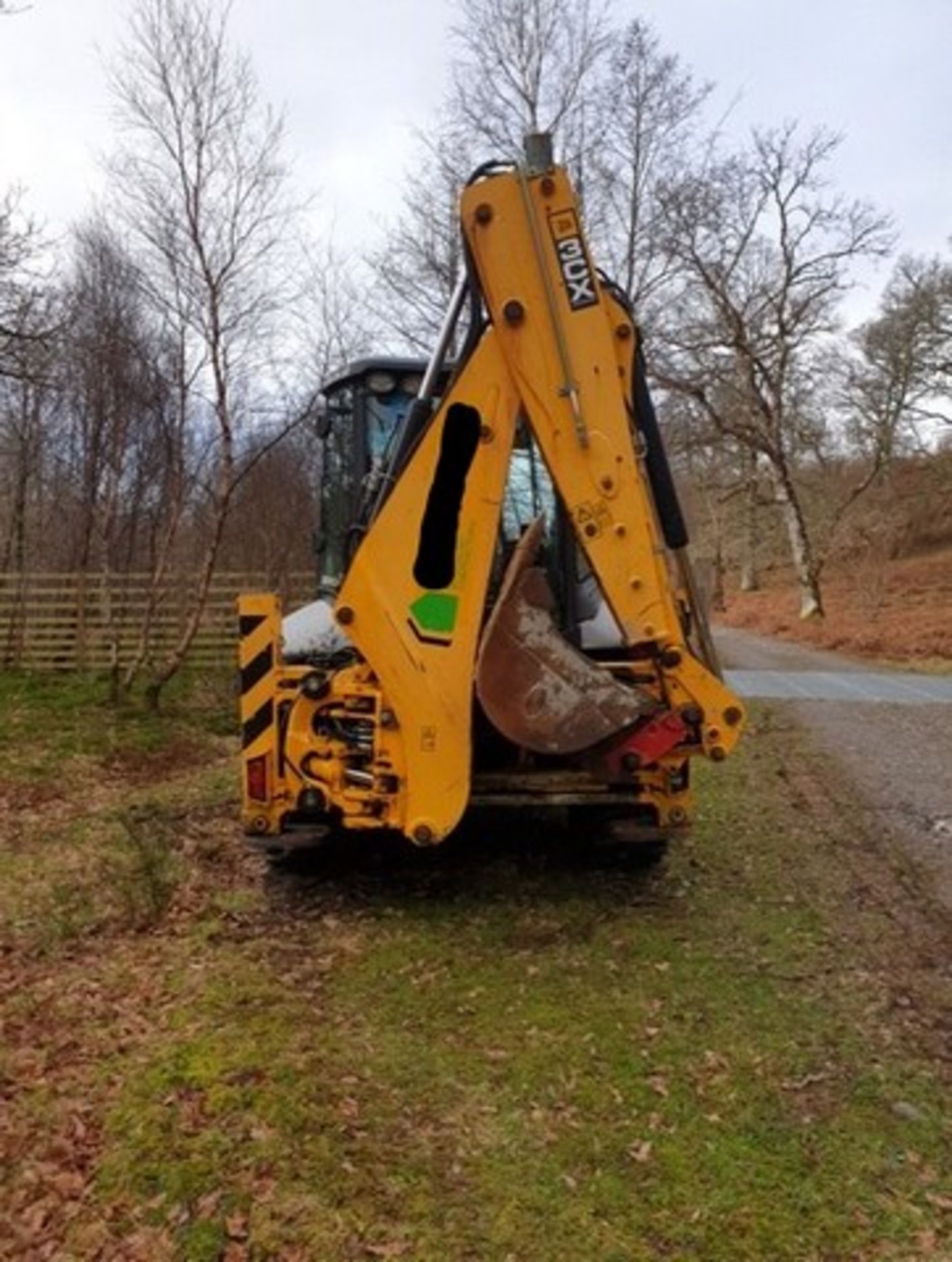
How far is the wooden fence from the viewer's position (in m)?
15.8

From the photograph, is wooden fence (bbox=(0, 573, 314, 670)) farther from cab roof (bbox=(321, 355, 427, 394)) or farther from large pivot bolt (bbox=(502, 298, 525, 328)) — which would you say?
large pivot bolt (bbox=(502, 298, 525, 328))

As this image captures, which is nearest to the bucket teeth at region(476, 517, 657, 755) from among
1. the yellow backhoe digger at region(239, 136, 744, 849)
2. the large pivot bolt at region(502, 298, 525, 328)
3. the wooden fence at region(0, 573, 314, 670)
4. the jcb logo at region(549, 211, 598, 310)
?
the yellow backhoe digger at region(239, 136, 744, 849)

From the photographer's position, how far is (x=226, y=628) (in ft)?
53.5

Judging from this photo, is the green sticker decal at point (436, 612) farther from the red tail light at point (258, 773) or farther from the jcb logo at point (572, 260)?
the jcb logo at point (572, 260)

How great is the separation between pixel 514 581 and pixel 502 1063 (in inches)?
79.0

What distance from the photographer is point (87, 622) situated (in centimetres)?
1589

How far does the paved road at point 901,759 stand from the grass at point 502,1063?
0.72 m

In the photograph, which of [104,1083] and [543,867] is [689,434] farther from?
[104,1083]

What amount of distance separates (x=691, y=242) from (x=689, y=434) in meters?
5.11

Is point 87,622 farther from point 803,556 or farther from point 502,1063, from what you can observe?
point 803,556

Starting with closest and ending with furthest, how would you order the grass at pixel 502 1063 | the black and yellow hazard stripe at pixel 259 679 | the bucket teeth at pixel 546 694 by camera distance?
the grass at pixel 502 1063 → the bucket teeth at pixel 546 694 → the black and yellow hazard stripe at pixel 259 679

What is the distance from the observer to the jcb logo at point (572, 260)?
4.51 m

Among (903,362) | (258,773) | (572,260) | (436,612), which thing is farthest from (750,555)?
(436,612)

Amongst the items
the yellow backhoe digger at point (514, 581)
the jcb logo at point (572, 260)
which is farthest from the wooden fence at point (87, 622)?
the jcb logo at point (572, 260)
